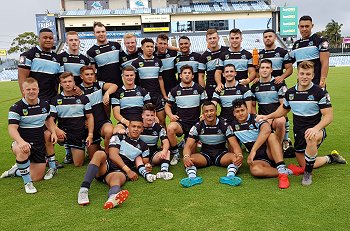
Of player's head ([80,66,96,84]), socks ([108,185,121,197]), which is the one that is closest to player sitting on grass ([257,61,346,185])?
socks ([108,185,121,197])

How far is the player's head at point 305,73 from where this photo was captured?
3.97m

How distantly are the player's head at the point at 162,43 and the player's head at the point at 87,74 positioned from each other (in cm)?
134

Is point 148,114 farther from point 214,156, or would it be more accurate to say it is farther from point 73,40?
point 73,40

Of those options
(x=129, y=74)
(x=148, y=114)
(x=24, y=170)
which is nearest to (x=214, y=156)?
(x=148, y=114)

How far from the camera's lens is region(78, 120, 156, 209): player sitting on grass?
378cm

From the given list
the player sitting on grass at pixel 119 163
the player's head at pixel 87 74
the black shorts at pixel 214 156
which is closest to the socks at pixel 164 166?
the player sitting on grass at pixel 119 163

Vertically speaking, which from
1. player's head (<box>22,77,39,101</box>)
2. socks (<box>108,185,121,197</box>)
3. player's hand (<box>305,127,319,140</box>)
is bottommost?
socks (<box>108,185,121,197</box>)

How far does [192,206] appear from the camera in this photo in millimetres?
3354

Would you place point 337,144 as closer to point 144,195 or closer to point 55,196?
point 144,195

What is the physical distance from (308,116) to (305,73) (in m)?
0.57

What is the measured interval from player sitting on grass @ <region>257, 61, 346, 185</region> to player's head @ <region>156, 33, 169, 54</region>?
2.29m

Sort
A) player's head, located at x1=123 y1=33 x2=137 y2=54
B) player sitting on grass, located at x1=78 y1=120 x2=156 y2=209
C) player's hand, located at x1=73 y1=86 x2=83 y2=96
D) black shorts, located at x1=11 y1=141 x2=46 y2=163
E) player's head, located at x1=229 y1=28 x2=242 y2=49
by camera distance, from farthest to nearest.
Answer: player's head, located at x1=123 y1=33 x2=137 y2=54
player's head, located at x1=229 y1=28 x2=242 y2=49
player's hand, located at x1=73 y1=86 x2=83 y2=96
black shorts, located at x1=11 y1=141 x2=46 y2=163
player sitting on grass, located at x1=78 y1=120 x2=156 y2=209

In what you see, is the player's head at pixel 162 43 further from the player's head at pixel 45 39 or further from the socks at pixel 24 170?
the socks at pixel 24 170

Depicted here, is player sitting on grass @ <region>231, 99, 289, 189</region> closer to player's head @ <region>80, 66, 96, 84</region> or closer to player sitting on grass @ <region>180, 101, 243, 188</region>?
player sitting on grass @ <region>180, 101, 243, 188</region>
